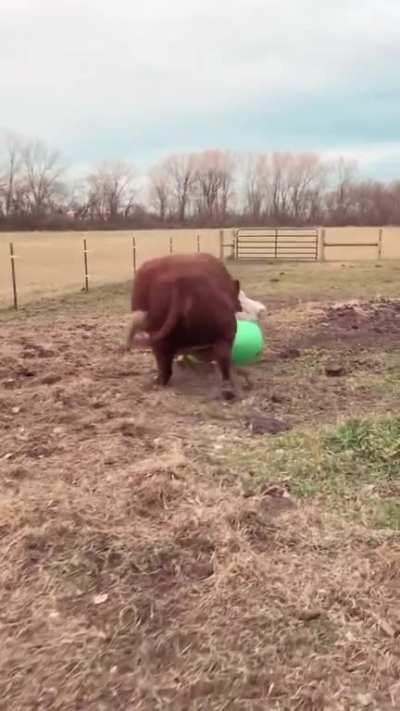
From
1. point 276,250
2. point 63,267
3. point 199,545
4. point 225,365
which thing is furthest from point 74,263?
point 199,545

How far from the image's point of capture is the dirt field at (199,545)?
2.33m

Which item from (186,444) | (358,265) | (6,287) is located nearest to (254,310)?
(186,444)

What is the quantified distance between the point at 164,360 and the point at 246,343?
0.97m

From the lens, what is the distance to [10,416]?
5.30m

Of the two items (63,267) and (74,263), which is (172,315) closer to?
(63,267)

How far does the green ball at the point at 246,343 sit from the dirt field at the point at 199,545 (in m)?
0.24

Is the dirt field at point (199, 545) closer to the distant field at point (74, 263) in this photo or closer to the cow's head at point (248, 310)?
the cow's head at point (248, 310)

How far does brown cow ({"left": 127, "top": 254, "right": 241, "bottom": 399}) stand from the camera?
5.35 meters

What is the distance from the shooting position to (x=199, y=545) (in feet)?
10.4

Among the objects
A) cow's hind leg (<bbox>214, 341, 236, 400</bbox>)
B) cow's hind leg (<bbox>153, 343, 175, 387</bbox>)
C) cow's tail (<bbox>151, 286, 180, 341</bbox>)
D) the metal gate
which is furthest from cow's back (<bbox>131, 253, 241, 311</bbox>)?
the metal gate

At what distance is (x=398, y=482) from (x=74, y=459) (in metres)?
2.01

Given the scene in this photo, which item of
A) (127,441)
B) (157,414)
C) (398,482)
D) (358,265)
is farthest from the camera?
(358,265)

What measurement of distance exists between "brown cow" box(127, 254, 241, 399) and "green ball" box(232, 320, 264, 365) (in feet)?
1.66

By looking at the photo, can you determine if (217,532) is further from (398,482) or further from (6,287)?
(6,287)
